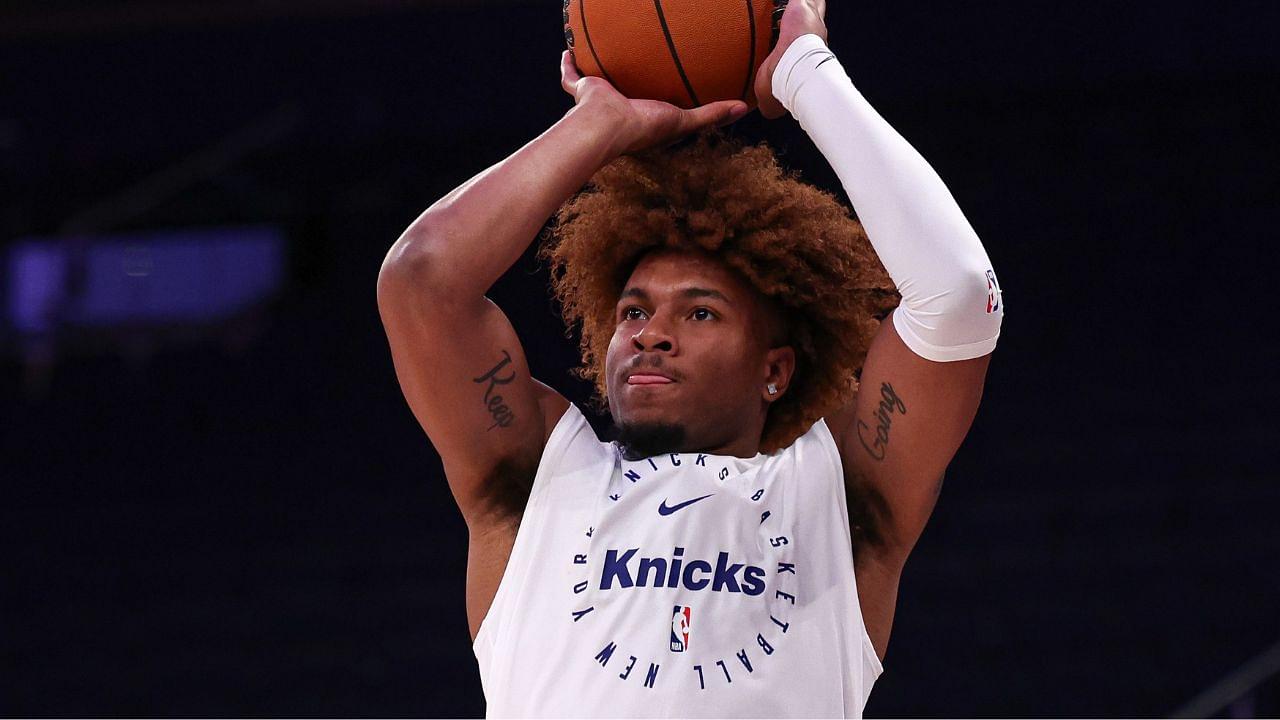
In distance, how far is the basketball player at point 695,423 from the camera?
5.70 feet

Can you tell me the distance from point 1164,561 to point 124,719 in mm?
4771

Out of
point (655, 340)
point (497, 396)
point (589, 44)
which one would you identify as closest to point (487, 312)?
point (497, 396)

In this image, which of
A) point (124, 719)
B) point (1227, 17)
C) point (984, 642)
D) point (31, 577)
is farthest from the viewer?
point (31, 577)

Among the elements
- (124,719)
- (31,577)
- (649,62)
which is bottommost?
(124,719)

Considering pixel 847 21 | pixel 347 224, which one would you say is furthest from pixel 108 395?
pixel 847 21

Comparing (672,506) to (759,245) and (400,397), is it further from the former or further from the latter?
(400,397)

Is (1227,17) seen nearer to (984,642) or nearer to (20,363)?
(984,642)

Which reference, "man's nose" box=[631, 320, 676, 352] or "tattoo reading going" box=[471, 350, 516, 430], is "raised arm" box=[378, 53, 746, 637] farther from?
"man's nose" box=[631, 320, 676, 352]

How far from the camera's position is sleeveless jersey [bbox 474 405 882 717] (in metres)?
1.72

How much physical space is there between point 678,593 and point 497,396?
0.37 meters

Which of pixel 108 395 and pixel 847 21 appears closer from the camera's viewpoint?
pixel 847 21

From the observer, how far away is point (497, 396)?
185 centimetres

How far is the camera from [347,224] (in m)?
6.83

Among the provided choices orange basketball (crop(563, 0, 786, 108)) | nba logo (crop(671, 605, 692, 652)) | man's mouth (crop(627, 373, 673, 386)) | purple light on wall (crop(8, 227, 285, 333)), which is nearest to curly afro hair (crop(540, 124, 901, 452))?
orange basketball (crop(563, 0, 786, 108))
